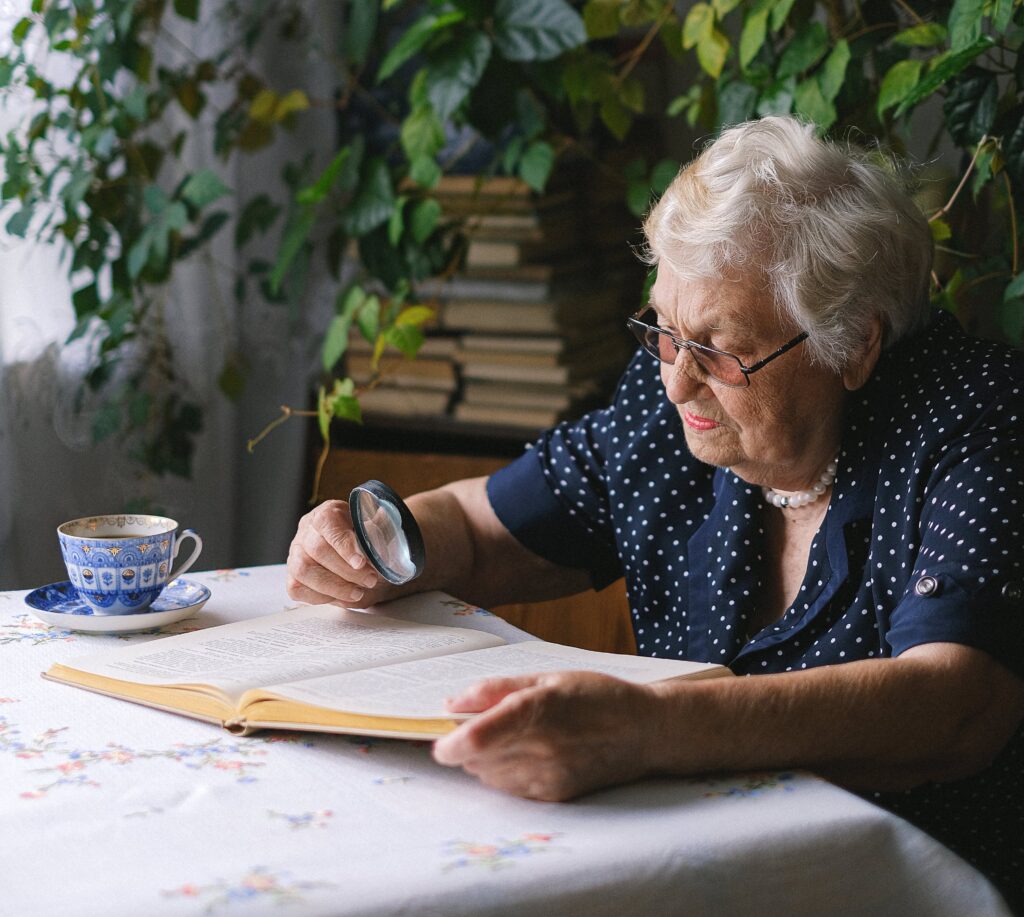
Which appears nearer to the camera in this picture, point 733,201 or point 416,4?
point 733,201

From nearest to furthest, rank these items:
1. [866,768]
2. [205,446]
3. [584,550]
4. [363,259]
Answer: [866,768]
[584,550]
[363,259]
[205,446]

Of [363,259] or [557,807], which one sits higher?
[363,259]

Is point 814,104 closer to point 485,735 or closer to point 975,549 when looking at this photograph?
point 975,549

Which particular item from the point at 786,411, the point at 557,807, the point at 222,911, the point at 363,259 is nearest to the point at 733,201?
the point at 786,411

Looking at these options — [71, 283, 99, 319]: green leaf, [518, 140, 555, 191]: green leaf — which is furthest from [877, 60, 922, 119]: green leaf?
[71, 283, 99, 319]: green leaf

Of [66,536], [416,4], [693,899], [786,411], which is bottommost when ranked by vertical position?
[693,899]

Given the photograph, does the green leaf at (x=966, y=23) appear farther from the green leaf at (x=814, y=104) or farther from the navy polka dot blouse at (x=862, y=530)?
the navy polka dot blouse at (x=862, y=530)

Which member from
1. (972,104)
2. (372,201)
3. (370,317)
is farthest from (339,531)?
(372,201)

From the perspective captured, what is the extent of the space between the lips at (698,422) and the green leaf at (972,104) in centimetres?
53

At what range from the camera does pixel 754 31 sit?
1651 millimetres

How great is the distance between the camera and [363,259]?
2.18 metres

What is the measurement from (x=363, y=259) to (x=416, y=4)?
0.63 m

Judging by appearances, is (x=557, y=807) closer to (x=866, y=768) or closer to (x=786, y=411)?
(x=866, y=768)

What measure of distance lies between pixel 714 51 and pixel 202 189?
913mm
